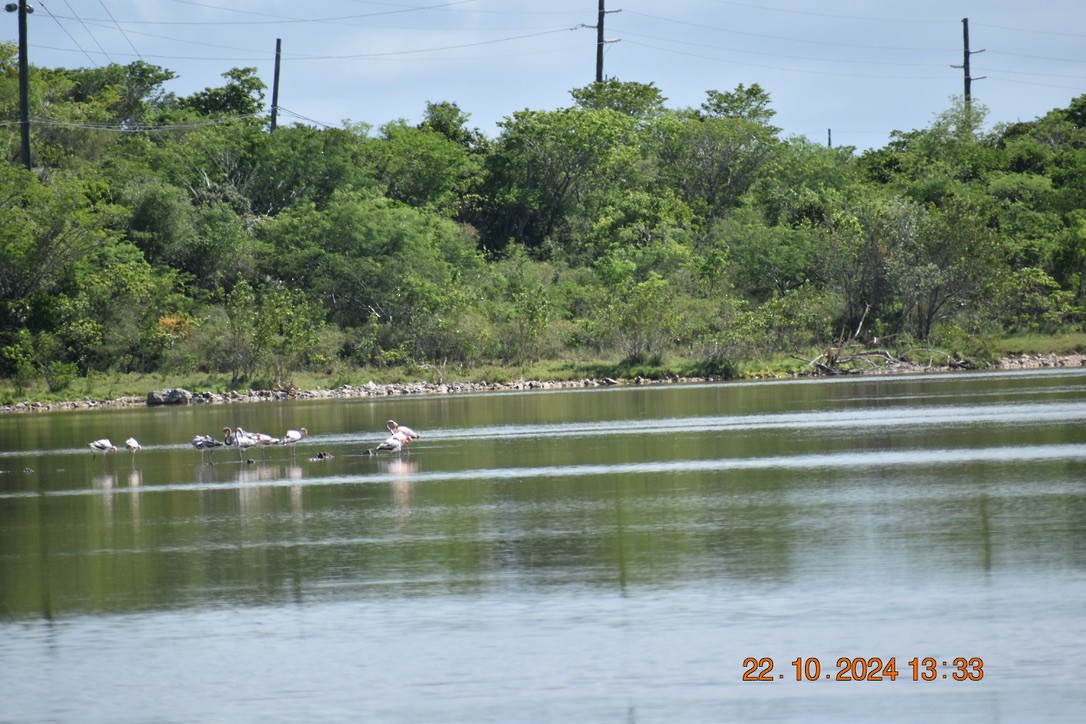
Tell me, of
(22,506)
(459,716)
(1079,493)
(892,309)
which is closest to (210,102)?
(892,309)

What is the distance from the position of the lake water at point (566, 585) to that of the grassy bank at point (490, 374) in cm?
2835

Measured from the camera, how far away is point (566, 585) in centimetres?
1186

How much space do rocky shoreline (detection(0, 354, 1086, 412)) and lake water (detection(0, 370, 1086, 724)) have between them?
2650 centimetres

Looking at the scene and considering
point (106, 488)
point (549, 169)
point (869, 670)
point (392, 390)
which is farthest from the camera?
point (549, 169)

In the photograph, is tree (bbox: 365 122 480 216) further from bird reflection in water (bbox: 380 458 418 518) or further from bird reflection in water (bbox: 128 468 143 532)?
bird reflection in water (bbox: 380 458 418 518)

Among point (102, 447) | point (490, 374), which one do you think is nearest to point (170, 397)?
point (490, 374)

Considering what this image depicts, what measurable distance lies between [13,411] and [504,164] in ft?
99.0

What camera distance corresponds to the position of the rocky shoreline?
165 feet

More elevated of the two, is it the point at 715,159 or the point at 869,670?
the point at 715,159

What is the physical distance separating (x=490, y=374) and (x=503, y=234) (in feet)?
63.5

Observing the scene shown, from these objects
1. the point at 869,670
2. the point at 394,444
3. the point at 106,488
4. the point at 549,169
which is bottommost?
the point at 106,488

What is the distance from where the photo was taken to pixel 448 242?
64.2m

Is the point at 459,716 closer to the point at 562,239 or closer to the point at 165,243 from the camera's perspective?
the point at 165,243

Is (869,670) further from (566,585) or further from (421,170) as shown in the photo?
(421,170)
